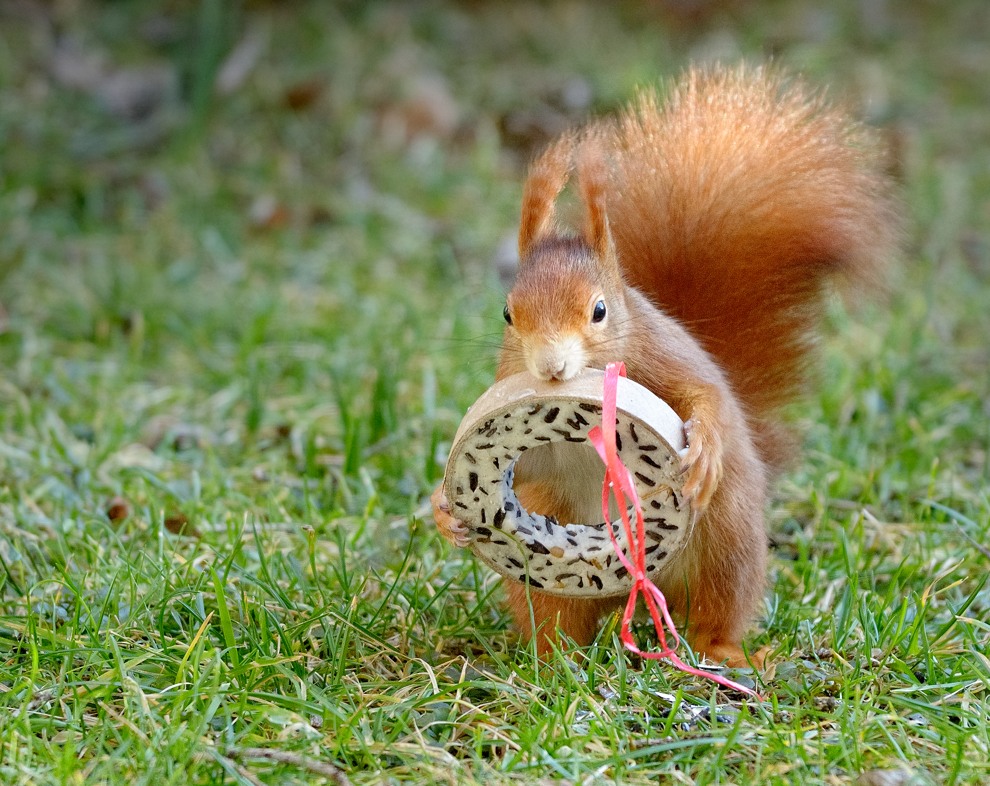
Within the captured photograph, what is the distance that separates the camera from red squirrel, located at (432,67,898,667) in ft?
6.36

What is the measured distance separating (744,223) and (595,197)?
1.19 ft

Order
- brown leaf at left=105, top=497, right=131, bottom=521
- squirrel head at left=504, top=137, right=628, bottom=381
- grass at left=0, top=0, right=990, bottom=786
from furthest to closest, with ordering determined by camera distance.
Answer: brown leaf at left=105, top=497, right=131, bottom=521 → squirrel head at left=504, top=137, right=628, bottom=381 → grass at left=0, top=0, right=990, bottom=786

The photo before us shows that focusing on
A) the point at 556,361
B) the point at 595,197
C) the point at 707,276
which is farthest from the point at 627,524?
the point at 707,276

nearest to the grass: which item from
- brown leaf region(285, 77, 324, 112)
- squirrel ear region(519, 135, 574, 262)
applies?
brown leaf region(285, 77, 324, 112)

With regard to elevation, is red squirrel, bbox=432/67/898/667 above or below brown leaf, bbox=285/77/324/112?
below

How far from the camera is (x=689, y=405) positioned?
1.93m

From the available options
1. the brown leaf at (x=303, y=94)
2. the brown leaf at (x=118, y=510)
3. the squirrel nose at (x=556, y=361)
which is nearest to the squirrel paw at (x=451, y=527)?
the squirrel nose at (x=556, y=361)

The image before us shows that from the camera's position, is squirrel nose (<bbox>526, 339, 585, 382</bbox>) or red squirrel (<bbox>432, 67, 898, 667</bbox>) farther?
red squirrel (<bbox>432, 67, 898, 667</bbox>)

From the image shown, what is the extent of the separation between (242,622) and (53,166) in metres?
2.84

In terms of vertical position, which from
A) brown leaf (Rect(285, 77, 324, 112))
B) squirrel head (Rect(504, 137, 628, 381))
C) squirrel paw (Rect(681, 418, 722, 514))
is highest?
brown leaf (Rect(285, 77, 324, 112))

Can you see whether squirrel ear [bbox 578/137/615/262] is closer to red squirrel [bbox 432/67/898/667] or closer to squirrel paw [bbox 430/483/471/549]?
red squirrel [bbox 432/67/898/667]

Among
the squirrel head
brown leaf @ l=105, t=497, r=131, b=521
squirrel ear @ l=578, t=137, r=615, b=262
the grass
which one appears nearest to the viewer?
the grass

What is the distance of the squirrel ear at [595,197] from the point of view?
194 centimetres

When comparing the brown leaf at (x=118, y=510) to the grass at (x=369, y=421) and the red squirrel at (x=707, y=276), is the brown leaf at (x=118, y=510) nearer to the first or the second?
the grass at (x=369, y=421)
